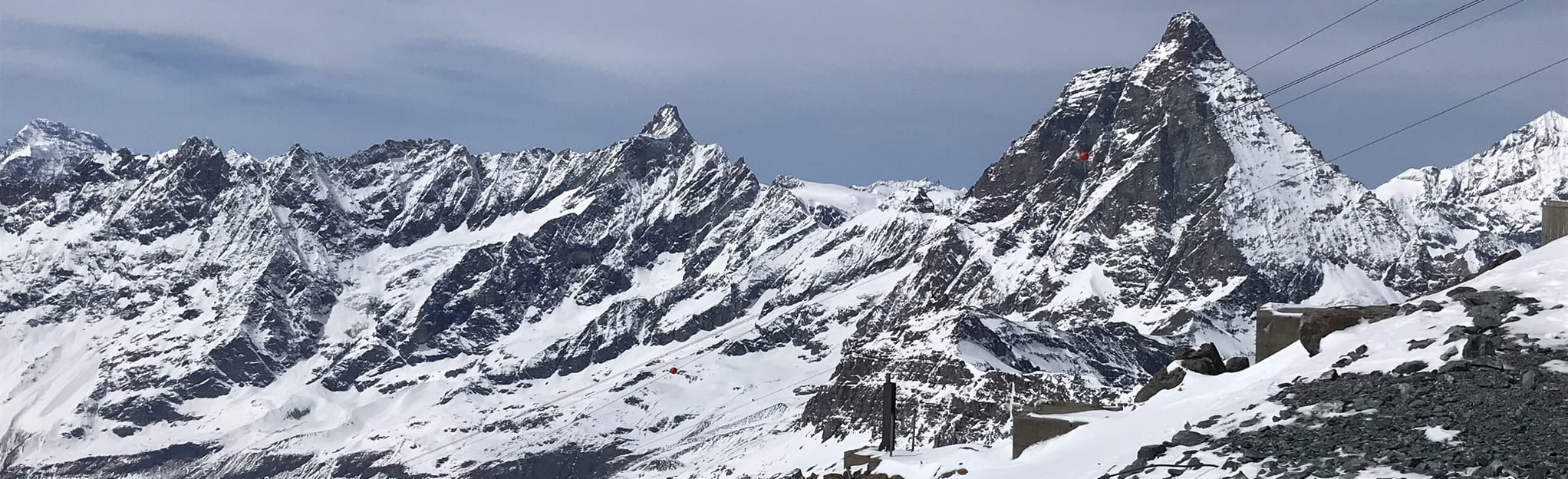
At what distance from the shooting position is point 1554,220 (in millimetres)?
50438

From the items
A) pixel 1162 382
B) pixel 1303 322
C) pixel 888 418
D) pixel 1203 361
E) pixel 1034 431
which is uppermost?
pixel 1303 322

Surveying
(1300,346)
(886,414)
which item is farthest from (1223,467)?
(886,414)

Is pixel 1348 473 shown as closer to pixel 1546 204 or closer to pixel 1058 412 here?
pixel 1058 412

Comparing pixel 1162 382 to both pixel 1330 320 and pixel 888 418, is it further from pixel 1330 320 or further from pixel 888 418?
pixel 888 418

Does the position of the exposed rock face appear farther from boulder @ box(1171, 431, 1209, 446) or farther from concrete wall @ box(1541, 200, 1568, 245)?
concrete wall @ box(1541, 200, 1568, 245)

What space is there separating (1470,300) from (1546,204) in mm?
10895

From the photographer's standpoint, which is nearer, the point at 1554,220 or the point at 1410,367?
the point at 1410,367

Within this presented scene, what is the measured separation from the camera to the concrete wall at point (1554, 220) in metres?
49.9

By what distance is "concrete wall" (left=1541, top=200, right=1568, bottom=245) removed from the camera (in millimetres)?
49906

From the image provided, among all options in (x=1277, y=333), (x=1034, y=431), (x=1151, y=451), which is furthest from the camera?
(x=1277, y=333)

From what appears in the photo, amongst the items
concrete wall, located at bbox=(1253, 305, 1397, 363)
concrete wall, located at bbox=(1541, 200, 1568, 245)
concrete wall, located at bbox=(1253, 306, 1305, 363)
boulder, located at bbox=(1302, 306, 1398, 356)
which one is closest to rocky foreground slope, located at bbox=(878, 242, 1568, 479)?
boulder, located at bbox=(1302, 306, 1398, 356)

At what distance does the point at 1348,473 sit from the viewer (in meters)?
33.2

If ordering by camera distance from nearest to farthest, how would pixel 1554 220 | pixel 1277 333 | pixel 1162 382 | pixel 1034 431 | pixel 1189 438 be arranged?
pixel 1189 438
pixel 1034 431
pixel 1162 382
pixel 1277 333
pixel 1554 220

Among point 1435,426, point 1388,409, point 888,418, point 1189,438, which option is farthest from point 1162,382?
point 888,418
